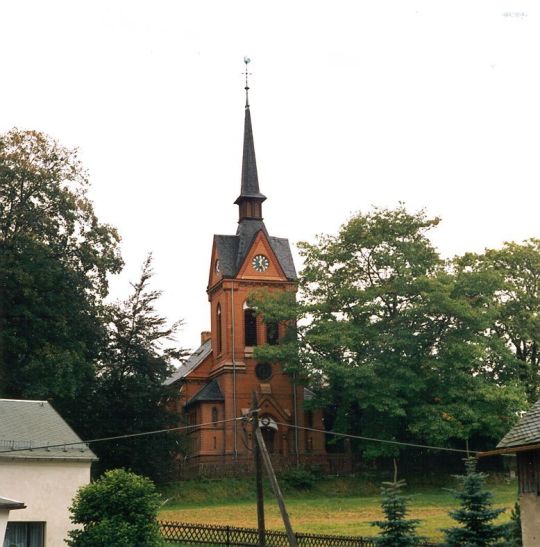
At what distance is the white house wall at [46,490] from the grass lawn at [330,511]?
23.2 ft

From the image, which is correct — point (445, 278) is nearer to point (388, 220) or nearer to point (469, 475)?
point (388, 220)

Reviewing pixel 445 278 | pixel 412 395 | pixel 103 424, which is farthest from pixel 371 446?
pixel 103 424

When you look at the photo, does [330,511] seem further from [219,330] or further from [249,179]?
[249,179]

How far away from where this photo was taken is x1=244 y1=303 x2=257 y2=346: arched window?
212 feet

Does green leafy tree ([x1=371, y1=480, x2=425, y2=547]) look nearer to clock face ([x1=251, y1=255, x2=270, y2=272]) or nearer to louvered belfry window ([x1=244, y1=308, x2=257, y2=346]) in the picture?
louvered belfry window ([x1=244, y1=308, x2=257, y2=346])

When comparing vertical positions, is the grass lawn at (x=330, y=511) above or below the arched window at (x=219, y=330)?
below

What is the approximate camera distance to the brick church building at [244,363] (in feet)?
206

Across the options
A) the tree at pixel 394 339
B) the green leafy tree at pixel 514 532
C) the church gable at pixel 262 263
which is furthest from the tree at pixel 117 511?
the church gable at pixel 262 263

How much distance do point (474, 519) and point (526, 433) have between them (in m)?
2.65

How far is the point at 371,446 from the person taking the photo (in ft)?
174

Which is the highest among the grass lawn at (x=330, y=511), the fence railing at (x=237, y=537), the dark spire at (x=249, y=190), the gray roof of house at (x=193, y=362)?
the dark spire at (x=249, y=190)

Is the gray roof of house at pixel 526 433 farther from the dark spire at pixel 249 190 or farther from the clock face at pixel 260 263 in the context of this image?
the dark spire at pixel 249 190

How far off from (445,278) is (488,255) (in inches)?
395

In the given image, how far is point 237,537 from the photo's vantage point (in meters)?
32.2
